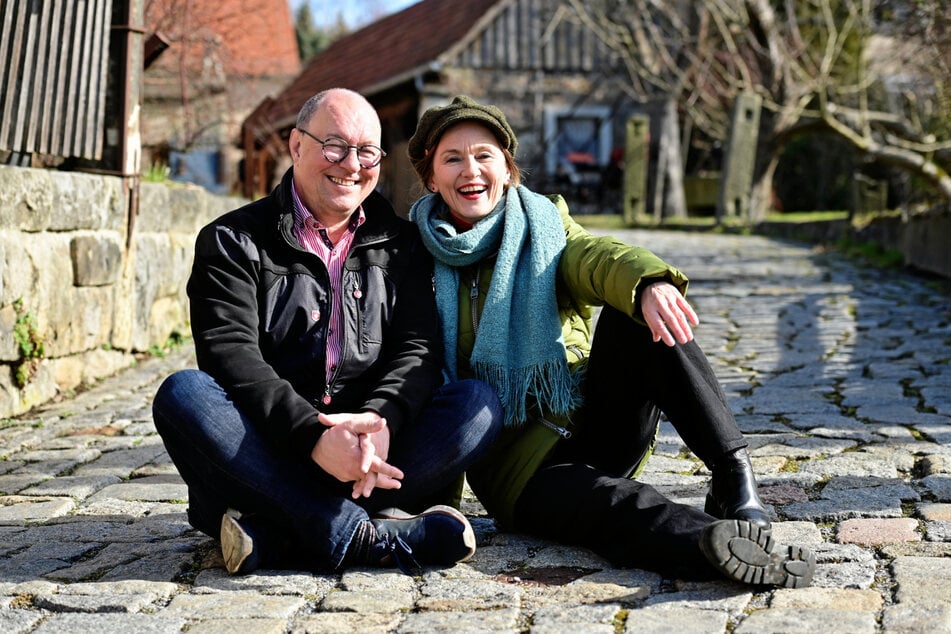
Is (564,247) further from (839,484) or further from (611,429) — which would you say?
(839,484)

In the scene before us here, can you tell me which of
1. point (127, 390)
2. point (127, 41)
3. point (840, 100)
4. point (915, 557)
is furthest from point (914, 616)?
point (840, 100)

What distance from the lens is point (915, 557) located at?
297 cm

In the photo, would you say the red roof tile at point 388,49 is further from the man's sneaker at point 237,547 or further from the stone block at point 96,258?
the man's sneaker at point 237,547

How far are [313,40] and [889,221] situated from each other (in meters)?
28.0

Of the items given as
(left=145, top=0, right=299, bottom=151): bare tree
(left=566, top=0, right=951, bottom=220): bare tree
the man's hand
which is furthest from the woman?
(left=566, top=0, right=951, bottom=220): bare tree

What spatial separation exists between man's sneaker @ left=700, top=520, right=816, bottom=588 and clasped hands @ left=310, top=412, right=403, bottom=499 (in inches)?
30.3

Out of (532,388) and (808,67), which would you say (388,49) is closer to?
(808,67)

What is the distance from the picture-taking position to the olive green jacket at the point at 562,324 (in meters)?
3.22

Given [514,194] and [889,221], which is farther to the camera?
[889,221]

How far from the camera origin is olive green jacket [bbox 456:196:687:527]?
10.6 feet

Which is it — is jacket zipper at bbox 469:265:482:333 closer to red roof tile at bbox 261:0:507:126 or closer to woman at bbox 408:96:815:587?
woman at bbox 408:96:815:587

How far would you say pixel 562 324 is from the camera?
3.49 m

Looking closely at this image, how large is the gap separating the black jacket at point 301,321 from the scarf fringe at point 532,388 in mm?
174

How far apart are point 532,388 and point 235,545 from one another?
0.89m
